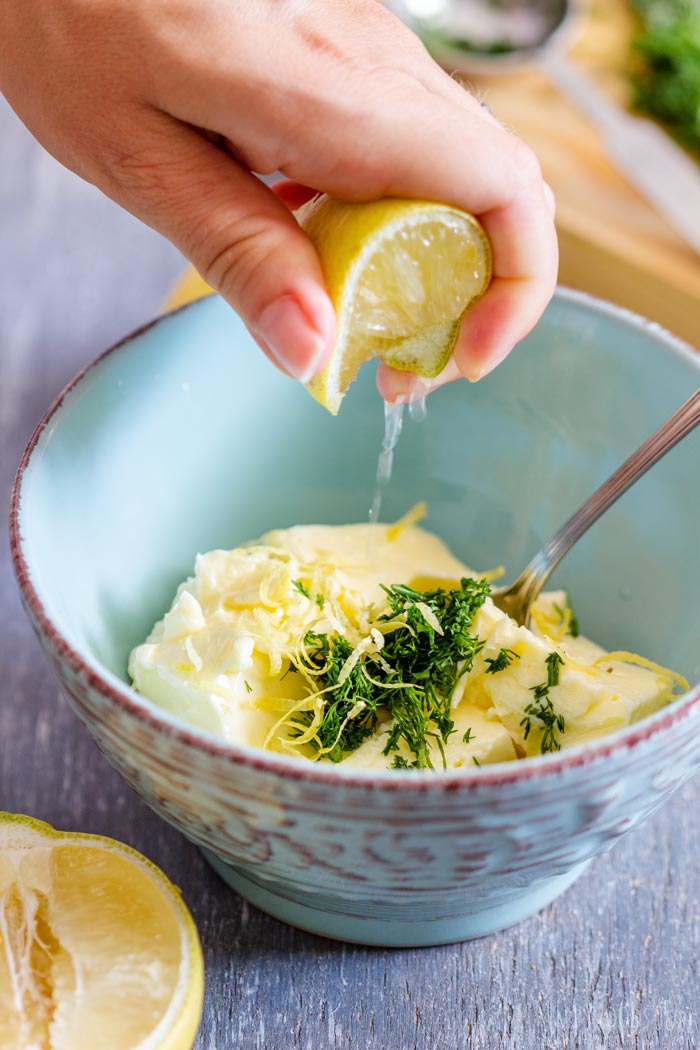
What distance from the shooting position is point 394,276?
1.16 meters

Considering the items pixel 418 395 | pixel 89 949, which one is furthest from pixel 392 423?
pixel 89 949

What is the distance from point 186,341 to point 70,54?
0.40m

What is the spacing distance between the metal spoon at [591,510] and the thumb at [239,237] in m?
0.43

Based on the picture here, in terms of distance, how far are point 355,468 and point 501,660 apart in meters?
0.48

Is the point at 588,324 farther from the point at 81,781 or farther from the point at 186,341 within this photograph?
the point at 81,781

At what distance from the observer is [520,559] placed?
1.60 m

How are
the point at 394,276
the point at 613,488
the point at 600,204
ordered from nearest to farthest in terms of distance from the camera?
the point at 394,276, the point at 613,488, the point at 600,204

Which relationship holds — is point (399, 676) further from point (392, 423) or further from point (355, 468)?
point (355, 468)

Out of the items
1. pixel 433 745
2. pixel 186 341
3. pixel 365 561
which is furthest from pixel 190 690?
pixel 186 341

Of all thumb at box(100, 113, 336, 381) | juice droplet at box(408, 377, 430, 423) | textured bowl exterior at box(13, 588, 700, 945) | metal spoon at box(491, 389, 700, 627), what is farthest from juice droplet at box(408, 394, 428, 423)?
textured bowl exterior at box(13, 588, 700, 945)

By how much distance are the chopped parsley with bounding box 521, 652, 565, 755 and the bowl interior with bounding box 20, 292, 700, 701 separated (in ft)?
0.65

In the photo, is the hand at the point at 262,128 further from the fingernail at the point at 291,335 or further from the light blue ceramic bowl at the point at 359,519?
the light blue ceramic bowl at the point at 359,519

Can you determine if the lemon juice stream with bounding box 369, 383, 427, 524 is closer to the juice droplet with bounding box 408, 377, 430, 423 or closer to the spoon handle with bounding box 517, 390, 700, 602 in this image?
the juice droplet with bounding box 408, 377, 430, 423

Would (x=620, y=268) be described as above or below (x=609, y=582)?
above
